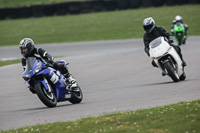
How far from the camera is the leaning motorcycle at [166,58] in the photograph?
1136 cm

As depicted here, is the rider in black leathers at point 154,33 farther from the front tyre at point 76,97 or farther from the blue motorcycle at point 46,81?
the blue motorcycle at point 46,81

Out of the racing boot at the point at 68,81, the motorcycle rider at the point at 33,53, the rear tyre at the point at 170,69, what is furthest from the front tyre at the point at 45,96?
the rear tyre at the point at 170,69

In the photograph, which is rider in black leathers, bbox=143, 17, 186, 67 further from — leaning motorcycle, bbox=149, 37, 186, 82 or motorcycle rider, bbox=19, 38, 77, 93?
motorcycle rider, bbox=19, 38, 77, 93

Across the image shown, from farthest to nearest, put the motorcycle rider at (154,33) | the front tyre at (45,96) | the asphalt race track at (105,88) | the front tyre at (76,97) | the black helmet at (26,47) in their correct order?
the motorcycle rider at (154,33), the front tyre at (76,97), the black helmet at (26,47), the front tyre at (45,96), the asphalt race track at (105,88)

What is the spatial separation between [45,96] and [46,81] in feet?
0.89

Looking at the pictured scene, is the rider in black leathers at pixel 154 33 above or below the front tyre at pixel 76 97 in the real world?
above

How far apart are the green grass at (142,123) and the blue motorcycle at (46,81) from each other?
1913mm

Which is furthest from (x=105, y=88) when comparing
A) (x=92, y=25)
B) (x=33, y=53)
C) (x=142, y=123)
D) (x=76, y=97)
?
(x=92, y=25)

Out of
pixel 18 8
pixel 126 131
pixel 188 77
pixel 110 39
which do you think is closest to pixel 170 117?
pixel 126 131

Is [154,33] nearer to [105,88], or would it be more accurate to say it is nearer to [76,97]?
[105,88]

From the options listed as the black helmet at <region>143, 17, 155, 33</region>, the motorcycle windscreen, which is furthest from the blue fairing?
the black helmet at <region>143, 17, 155, 33</region>

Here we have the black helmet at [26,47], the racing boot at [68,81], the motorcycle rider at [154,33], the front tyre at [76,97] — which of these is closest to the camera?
the black helmet at [26,47]

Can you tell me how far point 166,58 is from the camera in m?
11.5

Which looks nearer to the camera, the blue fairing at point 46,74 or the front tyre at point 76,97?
the blue fairing at point 46,74
